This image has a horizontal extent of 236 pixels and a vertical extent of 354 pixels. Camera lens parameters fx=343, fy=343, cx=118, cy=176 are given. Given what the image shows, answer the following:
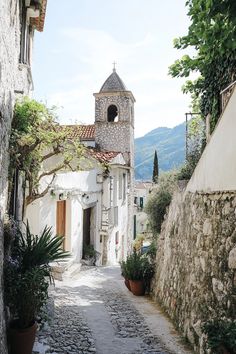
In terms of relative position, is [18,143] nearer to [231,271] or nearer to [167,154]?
[231,271]

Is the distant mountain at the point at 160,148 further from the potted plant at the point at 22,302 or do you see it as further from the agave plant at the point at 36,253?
the potted plant at the point at 22,302

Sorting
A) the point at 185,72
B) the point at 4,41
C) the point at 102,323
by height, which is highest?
the point at 185,72

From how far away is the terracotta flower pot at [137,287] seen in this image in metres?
9.77

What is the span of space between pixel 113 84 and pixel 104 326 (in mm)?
21780

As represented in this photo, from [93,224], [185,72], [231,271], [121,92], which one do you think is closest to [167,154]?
[121,92]

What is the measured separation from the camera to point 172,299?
7379 mm

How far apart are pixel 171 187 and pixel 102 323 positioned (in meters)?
5.75

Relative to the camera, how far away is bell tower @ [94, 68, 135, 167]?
24.9m

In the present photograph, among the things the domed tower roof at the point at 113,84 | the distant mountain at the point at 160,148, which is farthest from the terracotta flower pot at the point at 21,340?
the distant mountain at the point at 160,148

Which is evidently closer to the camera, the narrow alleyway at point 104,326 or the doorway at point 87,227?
the narrow alleyway at point 104,326

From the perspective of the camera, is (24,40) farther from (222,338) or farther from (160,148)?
(160,148)

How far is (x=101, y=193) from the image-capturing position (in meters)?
17.6

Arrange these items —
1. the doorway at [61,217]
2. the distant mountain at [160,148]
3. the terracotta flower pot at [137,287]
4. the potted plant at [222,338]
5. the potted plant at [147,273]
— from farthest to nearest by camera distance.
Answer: the distant mountain at [160,148] < the doorway at [61,217] < the potted plant at [147,273] < the terracotta flower pot at [137,287] < the potted plant at [222,338]

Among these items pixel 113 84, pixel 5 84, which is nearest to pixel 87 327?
pixel 5 84
